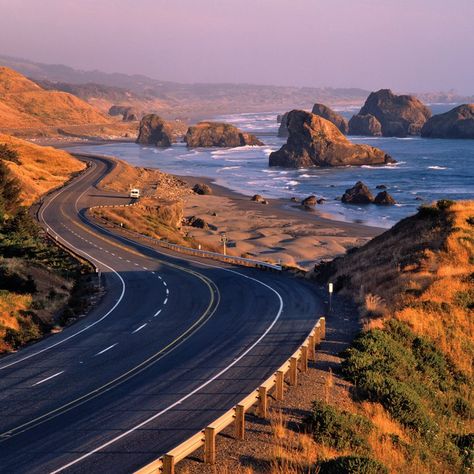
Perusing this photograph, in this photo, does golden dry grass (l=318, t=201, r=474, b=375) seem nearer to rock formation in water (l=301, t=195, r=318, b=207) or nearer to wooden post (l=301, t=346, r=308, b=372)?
wooden post (l=301, t=346, r=308, b=372)

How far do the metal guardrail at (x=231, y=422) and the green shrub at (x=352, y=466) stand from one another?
81.1 inches

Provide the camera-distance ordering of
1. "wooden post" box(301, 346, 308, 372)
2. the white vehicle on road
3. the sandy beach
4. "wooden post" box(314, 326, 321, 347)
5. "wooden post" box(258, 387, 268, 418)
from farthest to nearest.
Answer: the white vehicle on road → the sandy beach → "wooden post" box(314, 326, 321, 347) → "wooden post" box(301, 346, 308, 372) → "wooden post" box(258, 387, 268, 418)

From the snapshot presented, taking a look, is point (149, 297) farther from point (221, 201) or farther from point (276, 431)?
point (221, 201)

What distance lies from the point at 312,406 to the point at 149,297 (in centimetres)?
1830

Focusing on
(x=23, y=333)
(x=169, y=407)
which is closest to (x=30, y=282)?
(x=23, y=333)

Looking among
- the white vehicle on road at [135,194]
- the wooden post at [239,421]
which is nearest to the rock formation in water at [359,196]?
the white vehicle on road at [135,194]

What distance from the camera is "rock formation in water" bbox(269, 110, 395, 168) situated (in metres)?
140

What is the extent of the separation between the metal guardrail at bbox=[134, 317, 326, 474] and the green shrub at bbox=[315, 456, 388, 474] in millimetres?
2060

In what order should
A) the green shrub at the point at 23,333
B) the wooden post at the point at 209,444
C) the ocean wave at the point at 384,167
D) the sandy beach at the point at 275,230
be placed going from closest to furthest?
1. the wooden post at the point at 209,444
2. the green shrub at the point at 23,333
3. the sandy beach at the point at 275,230
4. the ocean wave at the point at 384,167

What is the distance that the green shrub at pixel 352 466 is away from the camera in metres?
11.3

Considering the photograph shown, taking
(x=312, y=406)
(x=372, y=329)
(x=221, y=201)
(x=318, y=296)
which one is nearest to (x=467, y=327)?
(x=372, y=329)

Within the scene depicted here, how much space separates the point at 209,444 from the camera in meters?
12.3

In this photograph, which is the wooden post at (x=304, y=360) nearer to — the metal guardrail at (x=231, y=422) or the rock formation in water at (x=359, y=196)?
the metal guardrail at (x=231, y=422)

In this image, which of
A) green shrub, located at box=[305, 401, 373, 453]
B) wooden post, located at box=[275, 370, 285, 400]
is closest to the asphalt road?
wooden post, located at box=[275, 370, 285, 400]
